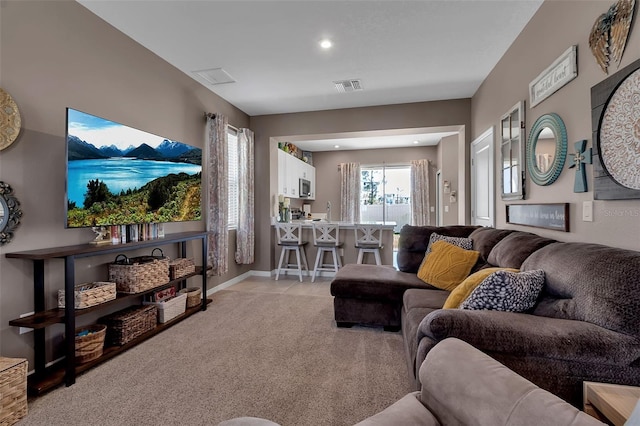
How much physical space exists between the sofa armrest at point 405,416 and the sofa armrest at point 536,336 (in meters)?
0.39

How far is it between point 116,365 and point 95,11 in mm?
2818

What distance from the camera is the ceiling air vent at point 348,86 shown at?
370 centimetres

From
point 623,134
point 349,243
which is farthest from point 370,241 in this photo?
point 623,134

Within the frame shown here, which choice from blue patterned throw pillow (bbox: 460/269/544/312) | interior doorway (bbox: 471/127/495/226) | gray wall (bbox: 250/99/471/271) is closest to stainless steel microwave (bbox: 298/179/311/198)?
gray wall (bbox: 250/99/471/271)

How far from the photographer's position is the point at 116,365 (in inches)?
86.0

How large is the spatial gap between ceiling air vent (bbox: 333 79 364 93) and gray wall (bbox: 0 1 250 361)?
225 centimetres

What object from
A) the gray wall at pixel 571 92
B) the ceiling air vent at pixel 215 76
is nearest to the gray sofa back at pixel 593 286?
the gray wall at pixel 571 92

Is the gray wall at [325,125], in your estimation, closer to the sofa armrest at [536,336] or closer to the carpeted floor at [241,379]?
the carpeted floor at [241,379]

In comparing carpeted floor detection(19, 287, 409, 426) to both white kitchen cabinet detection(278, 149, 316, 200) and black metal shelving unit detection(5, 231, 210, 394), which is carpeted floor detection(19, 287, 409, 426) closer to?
black metal shelving unit detection(5, 231, 210, 394)

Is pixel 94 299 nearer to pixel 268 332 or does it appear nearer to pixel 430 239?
pixel 268 332

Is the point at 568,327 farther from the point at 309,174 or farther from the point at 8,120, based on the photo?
the point at 309,174

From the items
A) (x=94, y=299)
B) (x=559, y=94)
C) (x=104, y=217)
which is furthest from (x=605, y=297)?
(x=104, y=217)

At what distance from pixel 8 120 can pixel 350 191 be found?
21.0 ft

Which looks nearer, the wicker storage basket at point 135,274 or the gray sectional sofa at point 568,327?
the gray sectional sofa at point 568,327
